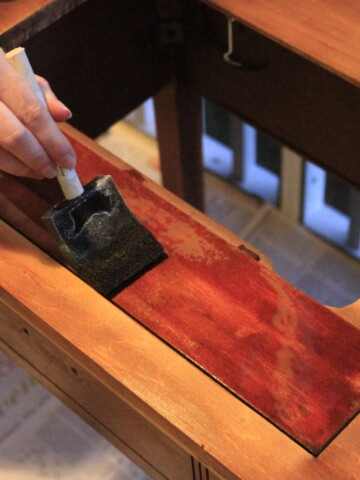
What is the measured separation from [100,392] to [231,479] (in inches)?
8.7

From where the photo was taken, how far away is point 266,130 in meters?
1.31

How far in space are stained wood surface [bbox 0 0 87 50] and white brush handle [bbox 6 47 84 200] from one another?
21 cm

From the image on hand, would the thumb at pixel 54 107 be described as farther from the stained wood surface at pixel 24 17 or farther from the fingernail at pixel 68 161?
the stained wood surface at pixel 24 17

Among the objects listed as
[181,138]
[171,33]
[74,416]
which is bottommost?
[74,416]

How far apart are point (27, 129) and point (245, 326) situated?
11.0 inches

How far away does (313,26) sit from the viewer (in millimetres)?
→ 989

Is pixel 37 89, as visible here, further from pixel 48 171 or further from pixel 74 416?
pixel 74 416

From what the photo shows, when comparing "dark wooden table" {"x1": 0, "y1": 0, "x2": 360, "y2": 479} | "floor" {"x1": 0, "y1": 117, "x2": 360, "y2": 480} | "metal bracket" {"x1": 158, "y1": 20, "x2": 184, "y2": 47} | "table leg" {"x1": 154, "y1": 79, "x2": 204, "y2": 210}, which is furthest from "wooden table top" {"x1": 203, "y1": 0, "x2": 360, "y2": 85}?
"floor" {"x1": 0, "y1": 117, "x2": 360, "y2": 480}

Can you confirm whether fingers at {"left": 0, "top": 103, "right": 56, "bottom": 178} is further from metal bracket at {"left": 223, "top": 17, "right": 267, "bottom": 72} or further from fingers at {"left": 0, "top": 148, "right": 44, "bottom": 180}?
metal bracket at {"left": 223, "top": 17, "right": 267, "bottom": 72}

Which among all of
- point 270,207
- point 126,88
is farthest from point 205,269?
point 270,207

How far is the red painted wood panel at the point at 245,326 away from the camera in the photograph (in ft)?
2.46

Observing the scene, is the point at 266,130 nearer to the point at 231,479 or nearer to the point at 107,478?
the point at 107,478

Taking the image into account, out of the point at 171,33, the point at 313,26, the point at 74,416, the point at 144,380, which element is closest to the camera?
the point at 144,380

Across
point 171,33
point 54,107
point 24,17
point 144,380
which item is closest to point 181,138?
point 171,33
